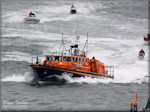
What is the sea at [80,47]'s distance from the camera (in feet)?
151

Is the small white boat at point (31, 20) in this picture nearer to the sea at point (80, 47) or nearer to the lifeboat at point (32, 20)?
the lifeboat at point (32, 20)

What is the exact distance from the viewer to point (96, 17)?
103m

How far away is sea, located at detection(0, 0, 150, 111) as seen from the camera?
45906 millimetres

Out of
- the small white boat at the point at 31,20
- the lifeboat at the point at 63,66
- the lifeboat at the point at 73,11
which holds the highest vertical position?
the lifeboat at the point at 73,11

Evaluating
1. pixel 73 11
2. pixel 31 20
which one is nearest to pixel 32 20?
pixel 31 20

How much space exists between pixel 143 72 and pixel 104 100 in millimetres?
18581

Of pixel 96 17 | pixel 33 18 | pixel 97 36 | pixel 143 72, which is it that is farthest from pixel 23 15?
pixel 143 72

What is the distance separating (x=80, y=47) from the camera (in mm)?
75875

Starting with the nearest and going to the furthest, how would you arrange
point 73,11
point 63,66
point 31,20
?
1. point 63,66
2. point 31,20
3. point 73,11

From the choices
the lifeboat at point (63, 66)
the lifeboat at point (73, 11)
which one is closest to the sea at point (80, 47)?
the lifeboat at point (63, 66)

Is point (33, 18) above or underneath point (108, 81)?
above

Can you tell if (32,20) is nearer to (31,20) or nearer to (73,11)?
(31,20)

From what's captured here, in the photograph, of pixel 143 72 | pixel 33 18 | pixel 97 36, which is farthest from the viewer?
pixel 33 18

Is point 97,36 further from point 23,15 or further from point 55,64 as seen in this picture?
point 55,64
